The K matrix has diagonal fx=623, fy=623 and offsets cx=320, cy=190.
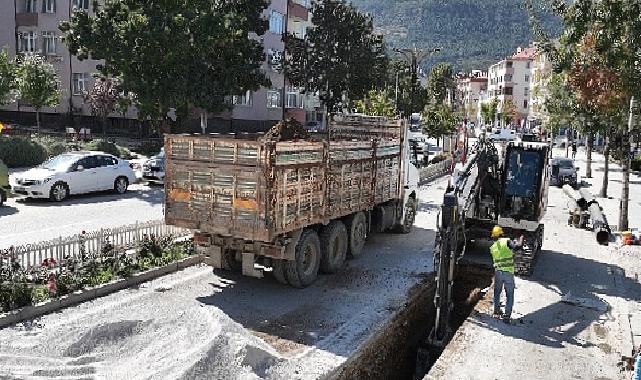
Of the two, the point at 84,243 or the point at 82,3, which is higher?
the point at 82,3

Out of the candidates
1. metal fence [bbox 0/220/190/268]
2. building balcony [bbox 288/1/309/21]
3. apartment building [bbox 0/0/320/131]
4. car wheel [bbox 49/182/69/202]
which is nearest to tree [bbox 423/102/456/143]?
apartment building [bbox 0/0/320/131]

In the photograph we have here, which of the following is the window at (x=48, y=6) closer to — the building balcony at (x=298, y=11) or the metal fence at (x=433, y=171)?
the building balcony at (x=298, y=11)

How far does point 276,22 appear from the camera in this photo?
1928 inches

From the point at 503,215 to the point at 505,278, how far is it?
4.34 metres

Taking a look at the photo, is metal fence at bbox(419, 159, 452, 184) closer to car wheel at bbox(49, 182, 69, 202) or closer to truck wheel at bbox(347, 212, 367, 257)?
truck wheel at bbox(347, 212, 367, 257)

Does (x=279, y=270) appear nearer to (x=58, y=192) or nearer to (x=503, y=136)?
(x=58, y=192)

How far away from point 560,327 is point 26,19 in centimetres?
4500

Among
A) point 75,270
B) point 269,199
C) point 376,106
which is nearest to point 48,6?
point 376,106

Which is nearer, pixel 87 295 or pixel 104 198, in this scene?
pixel 87 295

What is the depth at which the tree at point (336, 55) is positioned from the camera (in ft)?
139

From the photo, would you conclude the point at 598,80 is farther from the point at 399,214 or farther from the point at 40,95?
the point at 40,95

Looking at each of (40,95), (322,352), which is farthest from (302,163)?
(40,95)

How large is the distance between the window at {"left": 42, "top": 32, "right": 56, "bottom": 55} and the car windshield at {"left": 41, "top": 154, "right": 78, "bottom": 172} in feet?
86.7

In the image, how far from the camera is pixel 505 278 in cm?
1123
